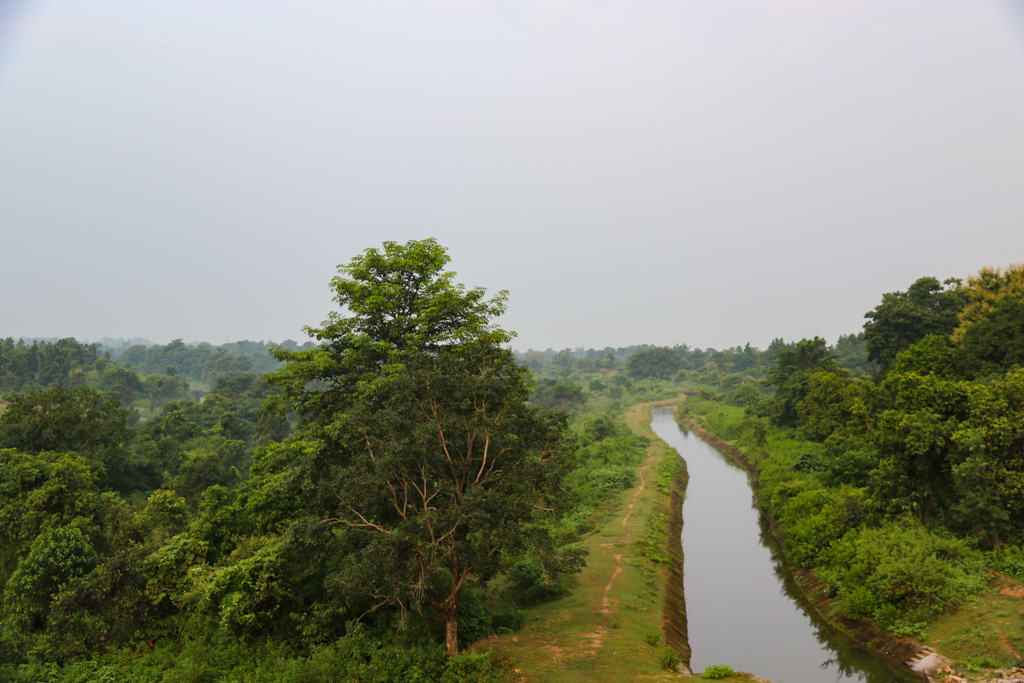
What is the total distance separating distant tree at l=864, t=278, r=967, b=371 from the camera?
1724 inches

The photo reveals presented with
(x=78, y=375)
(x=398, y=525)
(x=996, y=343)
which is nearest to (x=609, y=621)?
(x=398, y=525)

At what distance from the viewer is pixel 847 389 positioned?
3756 centimetres

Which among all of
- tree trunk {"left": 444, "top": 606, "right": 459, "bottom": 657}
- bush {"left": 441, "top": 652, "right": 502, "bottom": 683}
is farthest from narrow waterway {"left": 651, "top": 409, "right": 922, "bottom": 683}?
tree trunk {"left": 444, "top": 606, "right": 459, "bottom": 657}

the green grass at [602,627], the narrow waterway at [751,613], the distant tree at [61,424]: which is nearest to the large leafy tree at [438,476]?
the green grass at [602,627]

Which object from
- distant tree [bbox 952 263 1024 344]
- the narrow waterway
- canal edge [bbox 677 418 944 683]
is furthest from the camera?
distant tree [bbox 952 263 1024 344]

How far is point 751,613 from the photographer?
21.8 meters

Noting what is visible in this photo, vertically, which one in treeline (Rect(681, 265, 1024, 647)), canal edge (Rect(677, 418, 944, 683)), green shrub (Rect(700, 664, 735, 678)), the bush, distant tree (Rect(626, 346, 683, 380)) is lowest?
canal edge (Rect(677, 418, 944, 683))

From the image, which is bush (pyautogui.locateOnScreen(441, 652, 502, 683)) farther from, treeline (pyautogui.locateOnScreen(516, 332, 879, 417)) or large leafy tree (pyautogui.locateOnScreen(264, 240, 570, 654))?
treeline (pyautogui.locateOnScreen(516, 332, 879, 417))

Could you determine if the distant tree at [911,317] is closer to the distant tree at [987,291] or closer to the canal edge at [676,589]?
the distant tree at [987,291]

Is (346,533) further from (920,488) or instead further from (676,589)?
(920,488)

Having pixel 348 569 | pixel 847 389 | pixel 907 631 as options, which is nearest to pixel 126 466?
pixel 348 569

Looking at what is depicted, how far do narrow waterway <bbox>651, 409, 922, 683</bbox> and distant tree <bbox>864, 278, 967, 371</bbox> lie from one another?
66.3ft

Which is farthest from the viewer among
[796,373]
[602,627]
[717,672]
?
[796,373]

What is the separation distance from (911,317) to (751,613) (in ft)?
111
